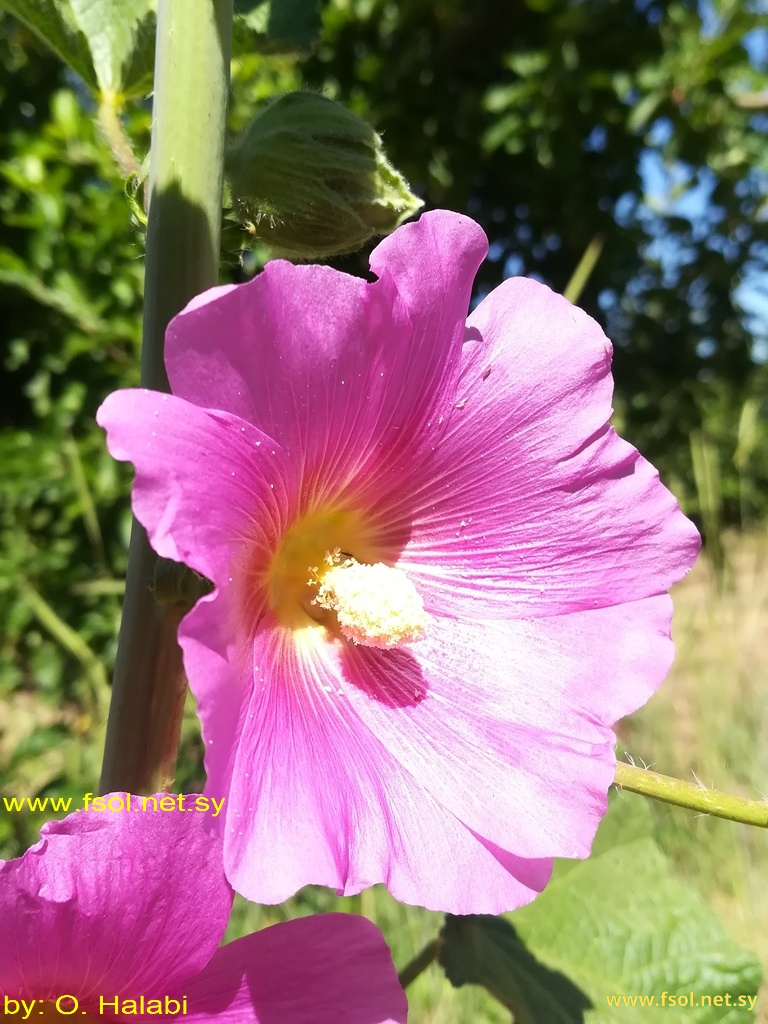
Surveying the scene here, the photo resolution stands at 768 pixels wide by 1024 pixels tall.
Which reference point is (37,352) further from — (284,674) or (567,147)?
(284,674)

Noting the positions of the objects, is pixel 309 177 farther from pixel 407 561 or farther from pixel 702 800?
pixel 702 800

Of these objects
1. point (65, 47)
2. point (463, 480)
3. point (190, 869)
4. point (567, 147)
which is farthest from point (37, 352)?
point (190, 869)

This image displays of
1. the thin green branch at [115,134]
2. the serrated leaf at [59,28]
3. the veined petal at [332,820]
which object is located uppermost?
the serrated leaf at [59,28]

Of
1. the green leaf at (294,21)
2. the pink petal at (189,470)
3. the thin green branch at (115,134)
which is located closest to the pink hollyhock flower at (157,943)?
the pink petal at (189,470)

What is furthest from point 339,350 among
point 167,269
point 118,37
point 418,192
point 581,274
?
point 418,192

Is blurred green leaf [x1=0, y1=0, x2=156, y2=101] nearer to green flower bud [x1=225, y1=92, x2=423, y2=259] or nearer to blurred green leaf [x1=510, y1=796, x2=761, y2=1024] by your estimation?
green flower bud [x1=225, y1=92, x2=423, y2=259]

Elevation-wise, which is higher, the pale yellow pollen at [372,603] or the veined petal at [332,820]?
the pale yellow pollen at [372,603]

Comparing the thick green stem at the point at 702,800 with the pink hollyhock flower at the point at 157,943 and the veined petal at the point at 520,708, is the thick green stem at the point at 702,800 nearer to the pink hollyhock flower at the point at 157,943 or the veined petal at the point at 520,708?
the veined petal at the point at 520,708
